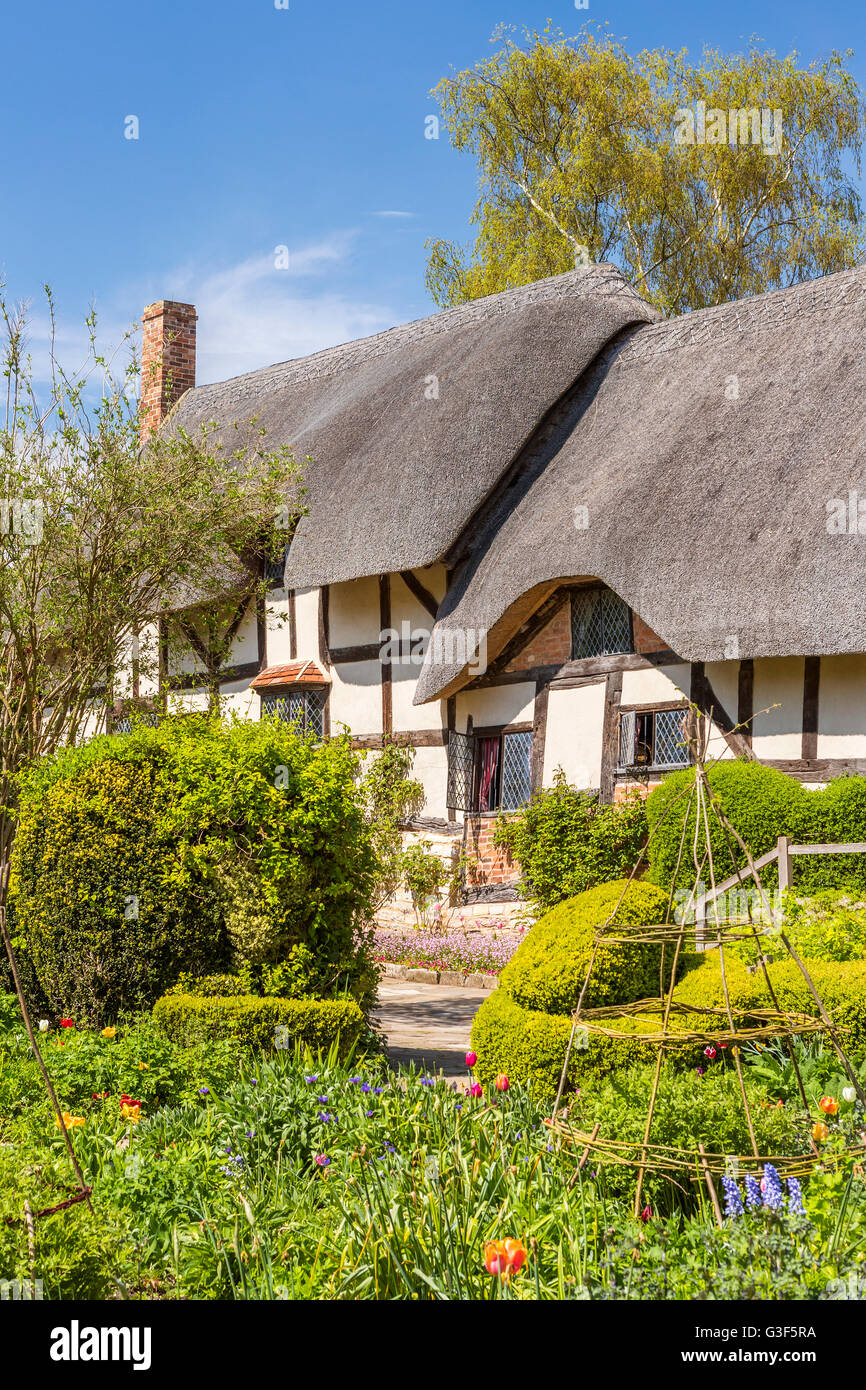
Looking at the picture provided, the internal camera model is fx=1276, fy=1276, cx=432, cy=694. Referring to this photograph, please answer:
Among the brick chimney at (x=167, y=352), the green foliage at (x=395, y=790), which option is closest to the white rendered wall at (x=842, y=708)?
the green foliage at (x=395, y=790)

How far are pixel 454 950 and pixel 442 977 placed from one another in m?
0.65

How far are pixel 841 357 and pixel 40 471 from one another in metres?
7.86

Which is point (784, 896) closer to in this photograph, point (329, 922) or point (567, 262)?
point (329, 922)

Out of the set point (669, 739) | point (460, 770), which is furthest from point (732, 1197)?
point (460, 770)

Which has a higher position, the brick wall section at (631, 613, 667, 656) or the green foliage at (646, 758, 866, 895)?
the brick wall section at (631, 613, 667, 656)

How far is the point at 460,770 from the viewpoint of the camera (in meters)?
14.9

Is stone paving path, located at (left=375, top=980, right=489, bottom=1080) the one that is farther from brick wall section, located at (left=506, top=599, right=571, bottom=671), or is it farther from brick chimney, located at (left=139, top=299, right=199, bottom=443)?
brick chimney, located at (left=139, top=299, right=199, bottom=443)

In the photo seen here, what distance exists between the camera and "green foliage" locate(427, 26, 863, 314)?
22.7 metres

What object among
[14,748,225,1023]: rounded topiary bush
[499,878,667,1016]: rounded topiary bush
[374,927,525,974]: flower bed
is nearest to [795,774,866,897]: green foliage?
[374,927,525,974]: flower bed

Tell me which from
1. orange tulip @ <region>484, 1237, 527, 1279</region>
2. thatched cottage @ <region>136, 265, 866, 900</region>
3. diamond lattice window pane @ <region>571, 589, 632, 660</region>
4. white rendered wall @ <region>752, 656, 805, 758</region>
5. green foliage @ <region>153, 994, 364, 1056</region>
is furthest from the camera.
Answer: diamond lattice window pane @ <region>571, 589, 632, 660</region>

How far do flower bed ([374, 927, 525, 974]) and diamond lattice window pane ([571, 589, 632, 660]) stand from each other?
3.13 metres

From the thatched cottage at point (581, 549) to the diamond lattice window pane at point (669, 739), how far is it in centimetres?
2

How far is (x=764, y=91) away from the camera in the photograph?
74.1 feet
